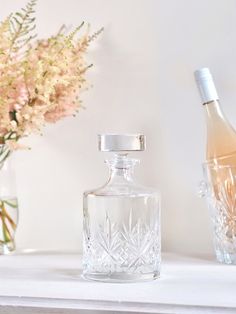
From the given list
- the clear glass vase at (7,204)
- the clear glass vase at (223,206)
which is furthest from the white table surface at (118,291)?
the clear glass vase at (7,204)

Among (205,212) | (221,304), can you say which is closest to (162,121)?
(205,212)

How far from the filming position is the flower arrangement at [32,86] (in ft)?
3.13

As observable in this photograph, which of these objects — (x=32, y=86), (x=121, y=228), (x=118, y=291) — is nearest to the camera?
(x=118, y=291)

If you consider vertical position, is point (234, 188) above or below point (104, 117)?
below

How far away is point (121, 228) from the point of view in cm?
87

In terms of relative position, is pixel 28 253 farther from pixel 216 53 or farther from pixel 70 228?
pixel 216 53

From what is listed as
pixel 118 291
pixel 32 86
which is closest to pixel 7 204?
pixel 32 86

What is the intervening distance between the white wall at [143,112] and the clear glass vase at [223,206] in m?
0.11

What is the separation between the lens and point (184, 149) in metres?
1.04

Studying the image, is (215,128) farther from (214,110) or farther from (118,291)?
(118,291)

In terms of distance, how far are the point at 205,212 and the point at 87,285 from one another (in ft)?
1.05

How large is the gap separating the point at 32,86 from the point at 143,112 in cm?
20

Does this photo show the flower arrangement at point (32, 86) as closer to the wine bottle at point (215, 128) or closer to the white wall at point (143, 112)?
the white wall at point (143, 112)

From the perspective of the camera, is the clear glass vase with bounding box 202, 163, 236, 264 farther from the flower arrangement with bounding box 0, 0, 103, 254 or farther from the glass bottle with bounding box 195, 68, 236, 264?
the flower arrangement with bounding box 0, 0, 103, 254
